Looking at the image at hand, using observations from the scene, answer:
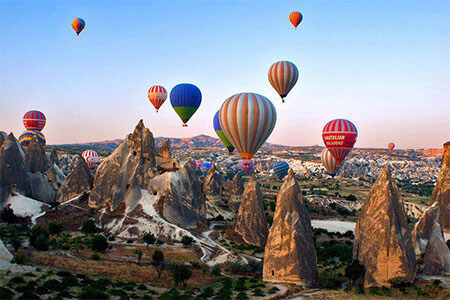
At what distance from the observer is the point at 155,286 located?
30.0 meters

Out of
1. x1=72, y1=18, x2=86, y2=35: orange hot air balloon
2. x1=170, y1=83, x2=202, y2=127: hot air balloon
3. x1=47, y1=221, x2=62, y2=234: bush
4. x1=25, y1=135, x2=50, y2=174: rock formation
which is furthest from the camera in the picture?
x1=72, y1=18, x2=86, y2=35: orange hot air balloon

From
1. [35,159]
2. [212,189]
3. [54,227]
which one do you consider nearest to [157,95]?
[212,189]

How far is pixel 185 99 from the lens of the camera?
70875 millimetres

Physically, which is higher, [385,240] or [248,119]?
[248,119]

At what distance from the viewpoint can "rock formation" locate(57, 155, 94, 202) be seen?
56688 mm

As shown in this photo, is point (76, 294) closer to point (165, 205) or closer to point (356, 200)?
point (165, 205)

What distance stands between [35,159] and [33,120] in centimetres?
3863

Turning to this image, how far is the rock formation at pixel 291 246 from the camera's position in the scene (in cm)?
3125

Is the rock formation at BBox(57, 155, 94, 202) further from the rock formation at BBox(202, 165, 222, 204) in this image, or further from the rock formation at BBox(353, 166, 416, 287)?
the rock formation at BBox(353, 166, 416, 287)

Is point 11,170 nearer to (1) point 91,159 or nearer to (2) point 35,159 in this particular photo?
(2) point 35,159

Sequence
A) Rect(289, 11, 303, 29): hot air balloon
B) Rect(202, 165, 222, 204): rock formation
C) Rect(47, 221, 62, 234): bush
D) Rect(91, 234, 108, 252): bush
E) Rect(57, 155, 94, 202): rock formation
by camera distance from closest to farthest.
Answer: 1. Rect(91, 234, 108, 252): bush
2. Rect(47, 221, 62, 234): bush
3. Rect(57, 155, 94, 202): rock formation
4. Rect(289, 11, 303, 29): hot air balloon
5. Rect(202, 165, 222, 204): rock formation

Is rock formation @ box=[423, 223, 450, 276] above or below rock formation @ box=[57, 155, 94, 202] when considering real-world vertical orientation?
below

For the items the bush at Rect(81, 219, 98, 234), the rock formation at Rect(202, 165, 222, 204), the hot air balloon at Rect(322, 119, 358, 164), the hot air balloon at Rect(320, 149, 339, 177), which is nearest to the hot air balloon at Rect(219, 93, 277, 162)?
the bush at Rect(81, 219, 98, 234)

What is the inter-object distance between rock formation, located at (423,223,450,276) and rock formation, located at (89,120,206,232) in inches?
1126
